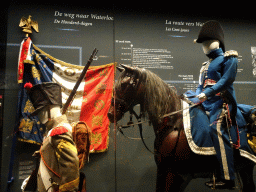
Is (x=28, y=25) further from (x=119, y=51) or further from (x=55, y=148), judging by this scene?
(x=55, y=148)

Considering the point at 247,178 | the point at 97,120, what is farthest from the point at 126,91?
the point at 247,178

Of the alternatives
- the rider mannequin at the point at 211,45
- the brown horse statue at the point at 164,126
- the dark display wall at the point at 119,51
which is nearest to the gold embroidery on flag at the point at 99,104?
the dark display wall at the point at 119,51

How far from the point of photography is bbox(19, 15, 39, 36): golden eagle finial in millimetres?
2771

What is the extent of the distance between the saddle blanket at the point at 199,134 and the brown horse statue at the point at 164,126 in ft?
0.18

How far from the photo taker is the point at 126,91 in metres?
2.12

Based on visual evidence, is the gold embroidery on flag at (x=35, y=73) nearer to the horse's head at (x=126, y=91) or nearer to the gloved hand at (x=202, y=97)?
the horse's head at (x=126, y=91)

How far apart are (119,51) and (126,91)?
741 millimetres

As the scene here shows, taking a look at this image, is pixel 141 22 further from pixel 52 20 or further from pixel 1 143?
pixel 1 143

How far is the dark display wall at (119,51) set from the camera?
2.65 metres

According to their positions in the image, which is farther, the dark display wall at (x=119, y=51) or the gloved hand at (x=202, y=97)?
the dark display wall at (x=119, y=51)

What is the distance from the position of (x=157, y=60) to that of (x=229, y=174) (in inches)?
55.3

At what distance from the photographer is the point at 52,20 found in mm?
2867

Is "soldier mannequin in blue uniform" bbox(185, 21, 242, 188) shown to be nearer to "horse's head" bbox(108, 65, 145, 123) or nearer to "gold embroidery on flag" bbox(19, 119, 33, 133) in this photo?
"horse's head" bbox(108, 65, 145, 123)

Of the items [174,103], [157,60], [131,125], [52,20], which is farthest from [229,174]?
[52,20]
